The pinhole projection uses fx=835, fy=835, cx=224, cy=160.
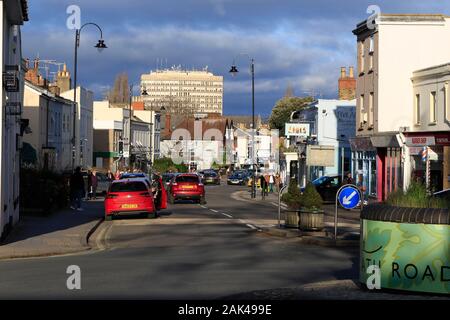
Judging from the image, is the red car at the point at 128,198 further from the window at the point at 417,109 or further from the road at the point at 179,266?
the window at the point at 417,109

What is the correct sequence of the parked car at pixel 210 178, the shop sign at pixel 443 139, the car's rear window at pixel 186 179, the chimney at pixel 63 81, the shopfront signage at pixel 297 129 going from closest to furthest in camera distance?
the shop sign at pixel 443 139 → the car's rear window at pixel 186 179 → the shopfront signage at pixel 297 129 → the chimney at pixel 63 81 → the parked car at pixel 210 178

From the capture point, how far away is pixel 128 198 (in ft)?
104

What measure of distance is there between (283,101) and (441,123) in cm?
7596

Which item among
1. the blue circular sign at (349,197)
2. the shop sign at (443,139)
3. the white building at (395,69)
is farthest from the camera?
the white building at (395,69)

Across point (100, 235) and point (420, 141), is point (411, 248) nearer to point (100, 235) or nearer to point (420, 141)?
point (100, 235)

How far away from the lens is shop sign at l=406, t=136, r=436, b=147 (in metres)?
44.8

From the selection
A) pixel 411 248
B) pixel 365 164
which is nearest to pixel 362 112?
pixel 365 164

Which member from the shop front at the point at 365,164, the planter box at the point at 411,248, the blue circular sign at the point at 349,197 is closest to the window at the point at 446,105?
the shop front at the point at 365,164

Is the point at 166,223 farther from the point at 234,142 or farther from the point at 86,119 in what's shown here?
the point at 234,142

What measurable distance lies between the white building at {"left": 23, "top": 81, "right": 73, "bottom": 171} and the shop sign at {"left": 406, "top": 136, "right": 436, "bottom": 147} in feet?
68.2

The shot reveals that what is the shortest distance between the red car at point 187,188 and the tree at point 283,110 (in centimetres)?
6834

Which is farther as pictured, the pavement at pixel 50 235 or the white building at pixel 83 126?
the white building at pixel 83 126

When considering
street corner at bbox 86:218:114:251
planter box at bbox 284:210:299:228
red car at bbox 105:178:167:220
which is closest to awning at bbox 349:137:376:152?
red car at bbox 105:178:167:220

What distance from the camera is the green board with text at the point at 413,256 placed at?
1041 centimetres
